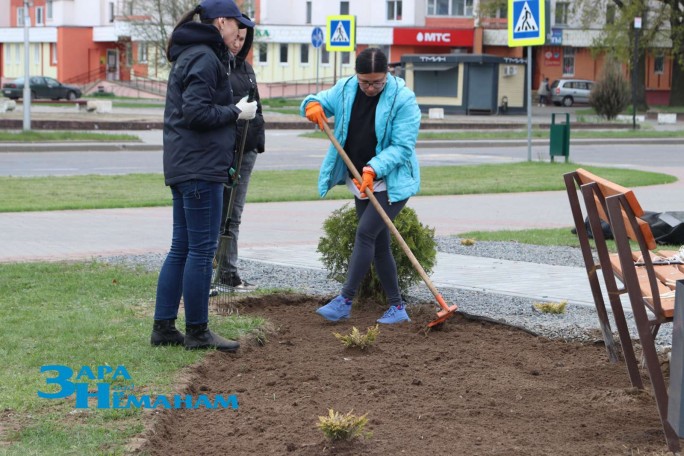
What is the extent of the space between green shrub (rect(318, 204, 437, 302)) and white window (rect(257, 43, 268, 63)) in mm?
57410

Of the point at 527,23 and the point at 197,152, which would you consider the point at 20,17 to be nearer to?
the point at 527,23

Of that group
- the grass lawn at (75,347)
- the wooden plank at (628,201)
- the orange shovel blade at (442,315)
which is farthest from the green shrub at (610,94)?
the wooden plank at (628,201)

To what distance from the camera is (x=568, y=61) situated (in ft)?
239

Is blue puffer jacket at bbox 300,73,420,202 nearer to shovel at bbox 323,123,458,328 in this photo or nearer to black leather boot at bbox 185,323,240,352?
shovel at bbox 323,123,458,328

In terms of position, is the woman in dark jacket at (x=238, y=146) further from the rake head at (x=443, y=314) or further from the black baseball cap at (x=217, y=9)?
the rake head at (x=443, y=314)

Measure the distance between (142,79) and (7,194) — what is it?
188ft

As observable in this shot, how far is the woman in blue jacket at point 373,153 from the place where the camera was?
6.60 metres

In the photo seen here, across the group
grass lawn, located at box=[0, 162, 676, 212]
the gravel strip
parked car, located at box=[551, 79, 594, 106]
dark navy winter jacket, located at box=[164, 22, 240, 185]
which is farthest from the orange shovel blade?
parked car, located at box=[551, 79, 594, 106]

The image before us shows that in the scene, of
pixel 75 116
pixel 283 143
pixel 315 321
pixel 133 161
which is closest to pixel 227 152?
pixel 315 321

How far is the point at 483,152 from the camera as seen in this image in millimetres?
27406

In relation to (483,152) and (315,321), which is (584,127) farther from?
(315,321)

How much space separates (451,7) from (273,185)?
176 feet

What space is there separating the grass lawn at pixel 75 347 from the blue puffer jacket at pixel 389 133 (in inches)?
42.5

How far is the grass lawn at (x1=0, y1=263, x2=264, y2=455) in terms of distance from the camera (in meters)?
4.51
